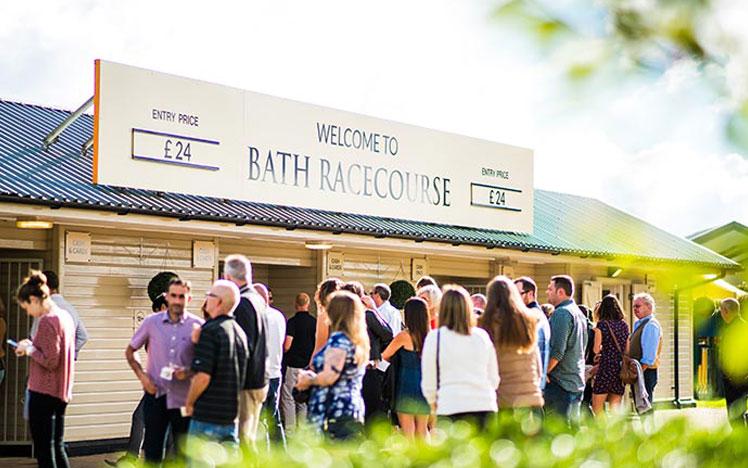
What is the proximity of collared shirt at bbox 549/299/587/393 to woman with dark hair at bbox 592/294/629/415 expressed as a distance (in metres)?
2.02

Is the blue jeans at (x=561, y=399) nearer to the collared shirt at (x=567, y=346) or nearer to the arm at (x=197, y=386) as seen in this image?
the collared shirt at (x=567, y=346)

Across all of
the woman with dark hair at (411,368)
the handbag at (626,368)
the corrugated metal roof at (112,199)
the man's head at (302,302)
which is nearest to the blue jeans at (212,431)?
the woman with dark hair at (411,368)

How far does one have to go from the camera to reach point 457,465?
353 cm

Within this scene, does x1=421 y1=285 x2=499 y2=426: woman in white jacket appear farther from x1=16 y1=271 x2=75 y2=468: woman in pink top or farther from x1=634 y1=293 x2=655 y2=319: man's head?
x1=634 y1=293 x2=655 y2=319: man's head

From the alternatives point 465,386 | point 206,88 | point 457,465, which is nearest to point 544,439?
point 457,465

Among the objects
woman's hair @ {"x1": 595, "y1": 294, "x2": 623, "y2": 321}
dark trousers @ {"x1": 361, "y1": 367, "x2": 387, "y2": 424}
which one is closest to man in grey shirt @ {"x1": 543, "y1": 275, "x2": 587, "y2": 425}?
dark trousers @ {"x1": 361, "y1": 367, "x2": 387, "y2": 424}

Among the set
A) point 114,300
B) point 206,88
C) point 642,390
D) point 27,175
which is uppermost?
point 206,88

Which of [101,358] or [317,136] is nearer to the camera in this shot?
[101,358]

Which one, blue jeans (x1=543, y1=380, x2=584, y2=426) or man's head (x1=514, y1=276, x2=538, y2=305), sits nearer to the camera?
man's head (x1=514, y1=276, x2=538, y2=305)

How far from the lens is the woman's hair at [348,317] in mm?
8422

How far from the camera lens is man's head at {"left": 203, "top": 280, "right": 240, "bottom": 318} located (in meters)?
8.36

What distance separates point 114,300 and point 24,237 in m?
1.47

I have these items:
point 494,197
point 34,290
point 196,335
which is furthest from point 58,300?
point 494,197

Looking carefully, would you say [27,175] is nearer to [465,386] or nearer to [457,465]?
[465,386]
